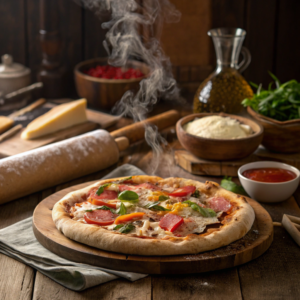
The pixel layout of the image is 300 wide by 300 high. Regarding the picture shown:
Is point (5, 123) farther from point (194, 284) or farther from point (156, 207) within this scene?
point (194, 284)

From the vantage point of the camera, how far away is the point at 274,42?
5293 mm

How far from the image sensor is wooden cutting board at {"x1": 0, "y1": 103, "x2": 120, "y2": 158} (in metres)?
3.52

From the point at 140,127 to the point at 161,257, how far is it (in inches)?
76.8

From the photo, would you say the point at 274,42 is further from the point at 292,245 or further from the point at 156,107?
the point at 292,245

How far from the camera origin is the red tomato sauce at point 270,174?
2.88 m

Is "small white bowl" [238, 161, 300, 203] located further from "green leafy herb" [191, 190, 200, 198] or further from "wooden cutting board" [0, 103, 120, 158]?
"wooden cutting board" [0, 103, 120, 158]

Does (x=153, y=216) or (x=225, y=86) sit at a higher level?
(x=225, y=86)

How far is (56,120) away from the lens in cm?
385

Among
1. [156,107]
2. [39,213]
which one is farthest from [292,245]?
[156,107]

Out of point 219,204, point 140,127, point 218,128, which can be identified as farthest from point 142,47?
point 219,204

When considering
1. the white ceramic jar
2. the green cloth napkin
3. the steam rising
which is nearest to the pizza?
the green cloth napkin

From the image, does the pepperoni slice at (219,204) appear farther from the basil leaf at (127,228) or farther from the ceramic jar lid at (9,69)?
the ceramic jar lid at (9,69)

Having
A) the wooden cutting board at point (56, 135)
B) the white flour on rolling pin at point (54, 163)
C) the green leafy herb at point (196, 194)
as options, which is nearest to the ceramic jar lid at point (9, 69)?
the wooden cutting board at point (56, 135)

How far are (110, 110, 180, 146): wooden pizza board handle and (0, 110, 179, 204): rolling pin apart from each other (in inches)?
0.7
